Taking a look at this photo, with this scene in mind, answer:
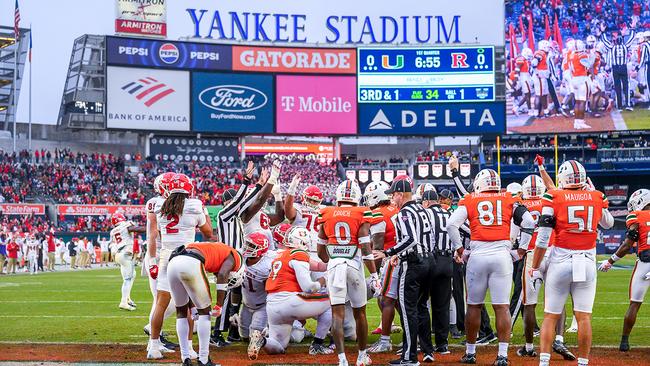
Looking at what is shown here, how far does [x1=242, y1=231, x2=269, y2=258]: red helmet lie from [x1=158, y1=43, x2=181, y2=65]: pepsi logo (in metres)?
38.1

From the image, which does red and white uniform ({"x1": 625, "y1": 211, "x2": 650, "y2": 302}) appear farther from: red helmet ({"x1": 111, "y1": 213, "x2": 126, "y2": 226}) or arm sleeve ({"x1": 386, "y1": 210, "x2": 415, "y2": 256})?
red helmet ({"x1": 111, "y1": 213, "x2": 126, "y2": 226})

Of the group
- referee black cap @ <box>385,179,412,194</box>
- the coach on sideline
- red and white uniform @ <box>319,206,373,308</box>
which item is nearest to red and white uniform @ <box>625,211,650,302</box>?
the coach on sideline

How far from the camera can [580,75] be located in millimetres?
49344

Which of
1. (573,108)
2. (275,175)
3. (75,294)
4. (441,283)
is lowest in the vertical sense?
(75,294)

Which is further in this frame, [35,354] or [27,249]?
[27,249]

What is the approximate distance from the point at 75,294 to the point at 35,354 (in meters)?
10.3

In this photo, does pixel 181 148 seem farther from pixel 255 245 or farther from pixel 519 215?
pixel 519 215

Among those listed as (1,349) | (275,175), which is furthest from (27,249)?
(275,175)

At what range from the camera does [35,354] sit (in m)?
10.5

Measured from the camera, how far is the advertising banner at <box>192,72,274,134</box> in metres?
47.8

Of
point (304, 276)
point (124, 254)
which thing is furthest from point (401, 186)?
point (124, 254)

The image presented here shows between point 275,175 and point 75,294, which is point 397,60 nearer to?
point 75,294

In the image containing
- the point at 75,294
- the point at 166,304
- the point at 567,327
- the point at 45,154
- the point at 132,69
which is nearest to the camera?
the point at 166,304

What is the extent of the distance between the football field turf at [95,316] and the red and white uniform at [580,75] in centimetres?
2753
